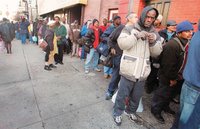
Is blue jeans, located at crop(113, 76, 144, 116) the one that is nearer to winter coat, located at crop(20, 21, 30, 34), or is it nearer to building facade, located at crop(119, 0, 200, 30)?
building facade, located at crop(119, 0, 200, 30)

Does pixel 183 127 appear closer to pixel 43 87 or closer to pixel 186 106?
pixel 186 106

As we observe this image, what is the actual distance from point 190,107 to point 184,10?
3.47 m

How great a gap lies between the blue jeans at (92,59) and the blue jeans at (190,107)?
3.51 m

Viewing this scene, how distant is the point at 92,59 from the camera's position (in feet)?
18.5

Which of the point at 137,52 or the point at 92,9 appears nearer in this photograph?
the point at 137,52

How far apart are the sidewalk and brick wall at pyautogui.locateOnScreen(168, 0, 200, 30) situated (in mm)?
2454

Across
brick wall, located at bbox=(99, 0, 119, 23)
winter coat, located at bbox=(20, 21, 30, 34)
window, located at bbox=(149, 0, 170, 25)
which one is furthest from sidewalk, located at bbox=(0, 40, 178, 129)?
winter coat, located at bbox=(20, 21, 30, 34)

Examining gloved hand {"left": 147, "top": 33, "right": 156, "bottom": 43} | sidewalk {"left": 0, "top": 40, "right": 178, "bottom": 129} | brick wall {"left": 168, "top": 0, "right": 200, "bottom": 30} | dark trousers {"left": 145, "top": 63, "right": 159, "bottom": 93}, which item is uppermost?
brick wall {"left": 168, "top": 0, "right": 200, "bottom": 30}

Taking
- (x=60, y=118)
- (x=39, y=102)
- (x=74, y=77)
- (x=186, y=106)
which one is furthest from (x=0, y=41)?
(x=186, y=106)

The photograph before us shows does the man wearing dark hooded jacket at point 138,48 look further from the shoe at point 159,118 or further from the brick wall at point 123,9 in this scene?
the brick wall at point 123,9

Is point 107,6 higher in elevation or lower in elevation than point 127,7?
higher

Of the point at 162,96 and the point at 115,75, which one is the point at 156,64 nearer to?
the point at 162,96

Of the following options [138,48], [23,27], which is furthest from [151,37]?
[23,27]

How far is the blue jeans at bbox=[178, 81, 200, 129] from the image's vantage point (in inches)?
80.0
